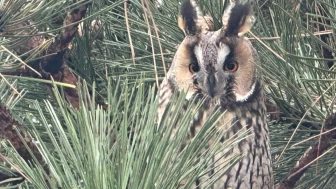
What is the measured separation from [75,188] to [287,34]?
79cm

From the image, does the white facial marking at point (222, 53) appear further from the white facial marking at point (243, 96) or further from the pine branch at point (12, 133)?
the pine branch at point (12, 133)

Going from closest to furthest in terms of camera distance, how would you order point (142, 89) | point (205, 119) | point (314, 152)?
point (142, 89)
point (314, 152)
point (205, 119)

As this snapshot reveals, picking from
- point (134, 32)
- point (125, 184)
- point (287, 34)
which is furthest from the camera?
point (134, 32)

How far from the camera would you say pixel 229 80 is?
1975mm

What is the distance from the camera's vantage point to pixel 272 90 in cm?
180

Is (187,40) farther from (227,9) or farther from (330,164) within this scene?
(330,164)

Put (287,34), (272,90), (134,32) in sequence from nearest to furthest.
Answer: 1. (287,34)
2. (272,90)
3. (134,32)

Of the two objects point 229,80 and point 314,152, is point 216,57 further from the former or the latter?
point 314,152

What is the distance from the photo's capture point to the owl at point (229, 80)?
6.14ft

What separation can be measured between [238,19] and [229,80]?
0.60 ft

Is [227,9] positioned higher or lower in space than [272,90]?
higher

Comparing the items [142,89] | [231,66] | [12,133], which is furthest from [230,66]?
[142,89]

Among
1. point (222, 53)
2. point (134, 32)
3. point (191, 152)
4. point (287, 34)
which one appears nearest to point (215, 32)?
point (222, 53)

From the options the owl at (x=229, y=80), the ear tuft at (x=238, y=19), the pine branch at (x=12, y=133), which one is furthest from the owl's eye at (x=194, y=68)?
the pine branch at (x=12, y=133)
